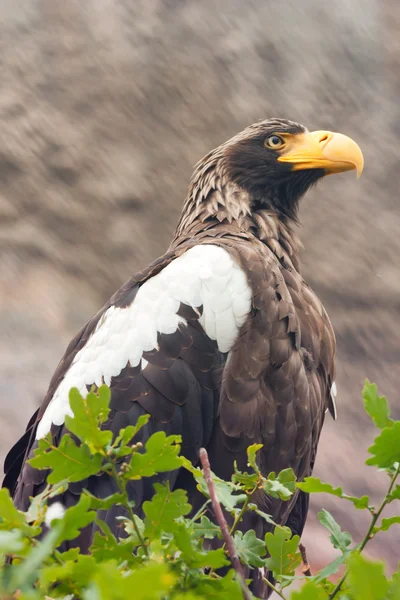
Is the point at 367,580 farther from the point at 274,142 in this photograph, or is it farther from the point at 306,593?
the point at 274,142

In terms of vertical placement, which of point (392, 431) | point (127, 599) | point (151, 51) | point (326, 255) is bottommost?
point (127, 599)

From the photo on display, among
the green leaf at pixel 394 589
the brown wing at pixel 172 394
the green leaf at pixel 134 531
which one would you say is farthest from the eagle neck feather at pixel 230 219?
the green leaf at pixel 394 589

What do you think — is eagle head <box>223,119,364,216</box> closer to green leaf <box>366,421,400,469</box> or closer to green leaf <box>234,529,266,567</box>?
green leaf <box>234,529,266,567</box>

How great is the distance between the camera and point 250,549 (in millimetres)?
1106

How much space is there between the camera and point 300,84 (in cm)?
629

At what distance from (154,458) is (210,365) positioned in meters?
1.77

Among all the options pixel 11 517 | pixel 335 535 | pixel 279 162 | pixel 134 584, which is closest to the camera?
pixel 134 584

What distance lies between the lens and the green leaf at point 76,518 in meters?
0.82

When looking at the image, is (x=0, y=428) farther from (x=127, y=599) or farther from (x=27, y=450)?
(x=127, y=599)

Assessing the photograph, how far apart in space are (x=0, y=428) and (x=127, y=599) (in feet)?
15.9

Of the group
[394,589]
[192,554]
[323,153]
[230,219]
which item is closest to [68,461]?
[192,554]

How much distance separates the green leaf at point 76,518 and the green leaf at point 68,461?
0.26 feet

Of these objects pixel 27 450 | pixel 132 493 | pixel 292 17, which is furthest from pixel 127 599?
pixel 292 17

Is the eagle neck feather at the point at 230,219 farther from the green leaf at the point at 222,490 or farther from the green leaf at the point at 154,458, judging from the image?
the green leaf at the point at 154,458
